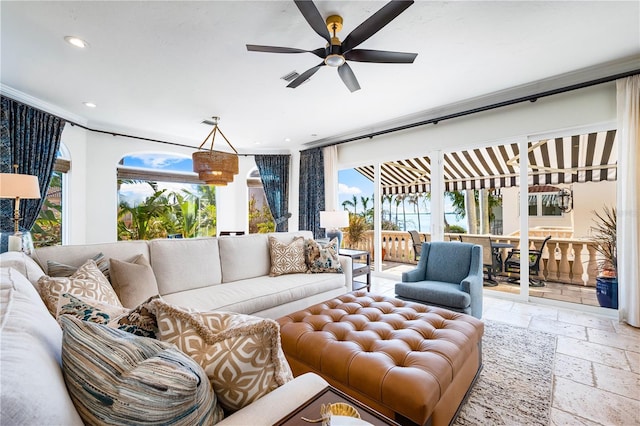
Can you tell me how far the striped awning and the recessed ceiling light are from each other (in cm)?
423

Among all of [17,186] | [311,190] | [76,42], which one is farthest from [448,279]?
[17,186]

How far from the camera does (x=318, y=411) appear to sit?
0.79m

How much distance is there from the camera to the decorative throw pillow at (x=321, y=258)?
10.7 ft

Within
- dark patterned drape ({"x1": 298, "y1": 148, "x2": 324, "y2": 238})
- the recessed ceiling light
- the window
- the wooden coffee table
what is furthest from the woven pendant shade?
the window

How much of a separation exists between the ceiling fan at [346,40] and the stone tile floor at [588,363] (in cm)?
253

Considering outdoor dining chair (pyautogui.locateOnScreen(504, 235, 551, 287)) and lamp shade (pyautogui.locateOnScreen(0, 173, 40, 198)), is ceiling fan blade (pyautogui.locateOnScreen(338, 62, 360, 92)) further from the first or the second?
outdoor dining chair (pyautogui.locateOnScreen(504, 235, 551, 287))

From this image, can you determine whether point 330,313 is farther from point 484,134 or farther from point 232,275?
point 484,134

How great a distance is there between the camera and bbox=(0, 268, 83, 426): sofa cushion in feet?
1.41

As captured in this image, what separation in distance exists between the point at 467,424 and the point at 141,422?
1696 millimetres

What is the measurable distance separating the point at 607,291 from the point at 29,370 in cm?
455

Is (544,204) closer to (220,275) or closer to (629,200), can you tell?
(629,200)

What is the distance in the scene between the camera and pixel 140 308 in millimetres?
875

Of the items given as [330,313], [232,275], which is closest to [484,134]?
[330,313]

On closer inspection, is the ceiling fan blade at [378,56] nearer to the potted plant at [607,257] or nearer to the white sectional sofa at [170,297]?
the white sectional sofa at [170,297]
